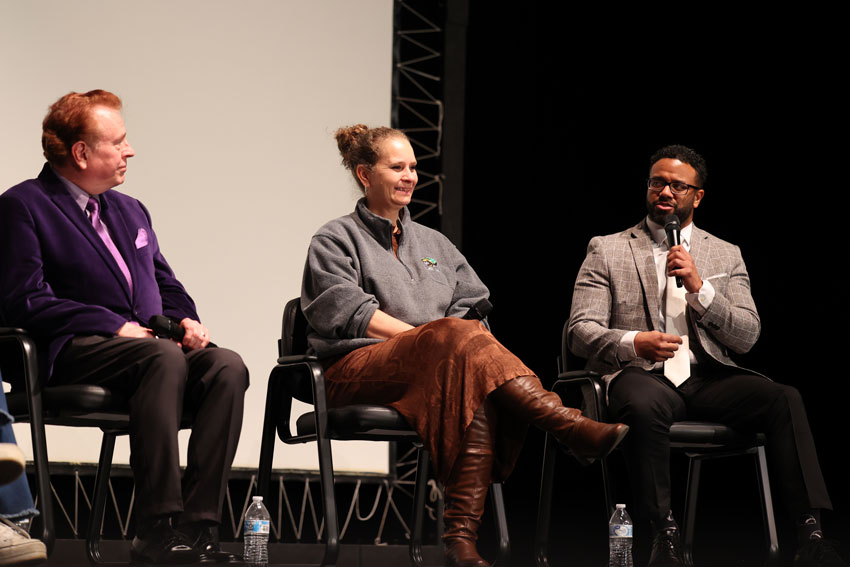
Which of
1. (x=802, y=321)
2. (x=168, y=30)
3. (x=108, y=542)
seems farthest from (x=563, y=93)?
(x=108, y=542)

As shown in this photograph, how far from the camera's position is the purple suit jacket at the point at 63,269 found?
2322mm

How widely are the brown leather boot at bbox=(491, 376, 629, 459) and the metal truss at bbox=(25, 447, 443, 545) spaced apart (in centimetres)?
130

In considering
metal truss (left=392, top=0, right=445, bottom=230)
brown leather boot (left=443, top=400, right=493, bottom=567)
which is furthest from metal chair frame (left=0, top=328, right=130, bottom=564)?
metal truss (left=392, top=0, right=445, bottom=230)

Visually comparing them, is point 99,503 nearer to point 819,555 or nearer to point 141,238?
point 141,238

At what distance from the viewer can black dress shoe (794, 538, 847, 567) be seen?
7.79 feet

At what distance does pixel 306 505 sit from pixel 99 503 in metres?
1.08

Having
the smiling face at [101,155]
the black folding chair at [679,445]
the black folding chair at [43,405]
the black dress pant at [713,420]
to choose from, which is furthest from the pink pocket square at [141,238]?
the black dress pant at [713,420]

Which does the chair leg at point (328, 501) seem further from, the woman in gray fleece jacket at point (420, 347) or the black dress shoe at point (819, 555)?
the black dress shoe at point (819, 555)

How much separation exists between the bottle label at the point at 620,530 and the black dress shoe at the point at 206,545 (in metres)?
0.91

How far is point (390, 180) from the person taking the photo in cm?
288

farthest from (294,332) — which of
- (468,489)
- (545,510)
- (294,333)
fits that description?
(545,510)

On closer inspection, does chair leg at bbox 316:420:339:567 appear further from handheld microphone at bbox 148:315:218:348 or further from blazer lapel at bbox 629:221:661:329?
blazer lapel at bbox 629:221:661:329

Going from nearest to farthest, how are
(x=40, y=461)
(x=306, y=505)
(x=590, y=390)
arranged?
(x=40, y=461), (x=590, y=390), (x=306, y=505)

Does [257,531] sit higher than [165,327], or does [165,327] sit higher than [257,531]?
[165,327]
